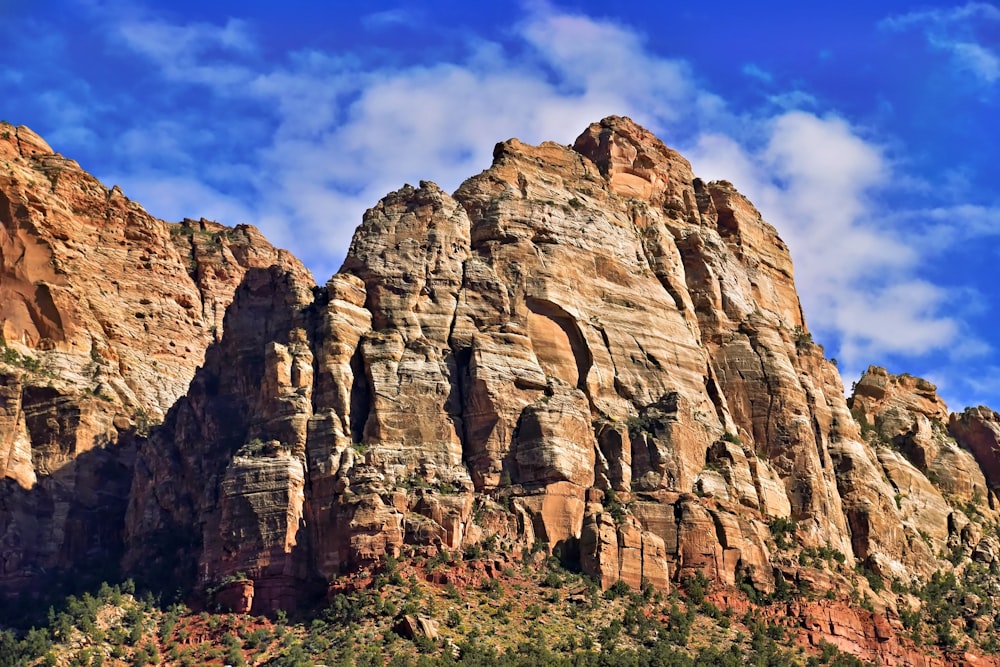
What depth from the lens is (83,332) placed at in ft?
506

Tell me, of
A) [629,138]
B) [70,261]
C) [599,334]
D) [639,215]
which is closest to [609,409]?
[599,334]

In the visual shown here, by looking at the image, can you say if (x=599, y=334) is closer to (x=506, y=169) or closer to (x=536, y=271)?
(x=536, y=271)

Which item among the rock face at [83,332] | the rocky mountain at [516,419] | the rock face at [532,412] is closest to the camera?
the rock face at [532,412]

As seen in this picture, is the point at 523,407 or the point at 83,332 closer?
the point at 523,407

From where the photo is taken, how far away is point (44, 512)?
452 ft

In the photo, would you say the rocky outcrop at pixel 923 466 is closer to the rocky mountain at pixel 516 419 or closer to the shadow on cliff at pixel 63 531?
the rocky mountain at pixel 516 419

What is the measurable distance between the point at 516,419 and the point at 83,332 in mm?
40877

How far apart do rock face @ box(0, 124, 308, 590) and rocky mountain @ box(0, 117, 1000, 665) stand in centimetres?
28

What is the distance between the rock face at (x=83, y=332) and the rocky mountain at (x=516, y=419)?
281 mm

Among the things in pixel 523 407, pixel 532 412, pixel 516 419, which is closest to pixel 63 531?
pixel 516 419

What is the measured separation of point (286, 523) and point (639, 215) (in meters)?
40.3

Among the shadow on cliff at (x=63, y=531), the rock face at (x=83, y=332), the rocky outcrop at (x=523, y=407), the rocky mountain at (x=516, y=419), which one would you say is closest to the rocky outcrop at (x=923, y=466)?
the rocky mountain at (x=516, y=419)

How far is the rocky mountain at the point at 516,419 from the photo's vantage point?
124 m

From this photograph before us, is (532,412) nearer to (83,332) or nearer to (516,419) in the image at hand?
(516,419)
